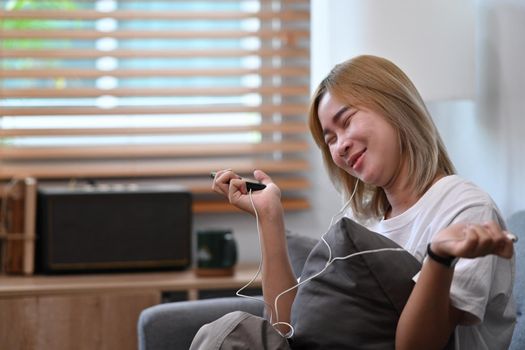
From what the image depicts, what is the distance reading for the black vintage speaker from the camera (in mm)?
2617

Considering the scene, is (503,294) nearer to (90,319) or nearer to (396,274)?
(396,274)

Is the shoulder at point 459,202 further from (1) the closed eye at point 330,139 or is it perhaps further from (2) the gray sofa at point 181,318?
(2) the gray sofa at point 181,318

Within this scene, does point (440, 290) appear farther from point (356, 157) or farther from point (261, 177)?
point (261, 177)

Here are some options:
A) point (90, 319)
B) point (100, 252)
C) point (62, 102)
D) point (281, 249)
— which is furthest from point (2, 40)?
point (281, 249)

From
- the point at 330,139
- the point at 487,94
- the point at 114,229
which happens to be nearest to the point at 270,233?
the point at 330,139

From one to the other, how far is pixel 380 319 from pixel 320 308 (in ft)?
0.30

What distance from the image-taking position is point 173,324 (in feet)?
6.23

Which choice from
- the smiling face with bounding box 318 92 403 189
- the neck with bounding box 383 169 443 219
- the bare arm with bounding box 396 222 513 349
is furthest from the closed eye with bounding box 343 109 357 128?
the bare arm with bounding box 396 222 513 349

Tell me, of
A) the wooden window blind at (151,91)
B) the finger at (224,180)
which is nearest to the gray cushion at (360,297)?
the finger at (224,180)

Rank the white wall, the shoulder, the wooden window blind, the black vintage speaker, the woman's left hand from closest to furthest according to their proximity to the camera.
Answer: the woman's left hand → the shoulder → the white wall → the black vintage speaker → the wooden window blind

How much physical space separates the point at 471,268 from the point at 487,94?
37.4 inches

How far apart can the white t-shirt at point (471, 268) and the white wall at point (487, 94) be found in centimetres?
57

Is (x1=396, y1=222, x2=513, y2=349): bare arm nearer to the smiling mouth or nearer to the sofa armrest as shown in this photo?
the smiling mouth

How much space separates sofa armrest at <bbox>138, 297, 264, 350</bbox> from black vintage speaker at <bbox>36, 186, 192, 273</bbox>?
2.35ft
